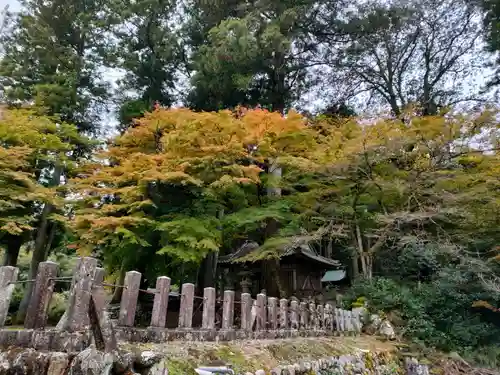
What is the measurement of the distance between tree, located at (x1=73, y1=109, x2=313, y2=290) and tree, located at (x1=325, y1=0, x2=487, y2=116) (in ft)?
30.2

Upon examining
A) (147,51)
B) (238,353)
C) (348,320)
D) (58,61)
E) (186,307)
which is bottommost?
(238,353)

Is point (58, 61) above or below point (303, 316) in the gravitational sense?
above

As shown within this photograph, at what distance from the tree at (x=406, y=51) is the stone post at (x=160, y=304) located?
15.1 meters

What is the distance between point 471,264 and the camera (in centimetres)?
978

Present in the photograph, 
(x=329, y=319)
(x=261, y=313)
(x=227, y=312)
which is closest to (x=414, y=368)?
(x=329, y=319)

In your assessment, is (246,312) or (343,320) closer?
(246,312)

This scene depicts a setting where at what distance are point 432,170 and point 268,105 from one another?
8.00 meters

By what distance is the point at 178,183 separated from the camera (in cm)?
892

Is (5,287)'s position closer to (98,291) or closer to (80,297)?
(80,297)

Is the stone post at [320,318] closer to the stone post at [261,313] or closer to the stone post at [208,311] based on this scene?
the stone post at [261,313]

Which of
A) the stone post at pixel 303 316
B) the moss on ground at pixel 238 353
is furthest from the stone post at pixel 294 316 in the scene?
the moss on ground at pixel 238 353

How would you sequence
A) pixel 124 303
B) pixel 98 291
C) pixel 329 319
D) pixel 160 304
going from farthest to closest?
pixel 329 319, pixel 160 304, pixel 124 303, pixel 98 291

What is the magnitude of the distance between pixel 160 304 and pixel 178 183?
5497mm

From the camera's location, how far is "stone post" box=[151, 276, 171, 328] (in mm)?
3576
